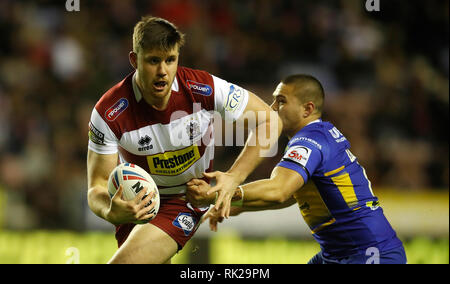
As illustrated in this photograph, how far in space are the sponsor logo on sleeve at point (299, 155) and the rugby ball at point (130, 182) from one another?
1106mm

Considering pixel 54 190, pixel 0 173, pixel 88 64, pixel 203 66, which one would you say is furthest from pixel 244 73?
pixel 0 173

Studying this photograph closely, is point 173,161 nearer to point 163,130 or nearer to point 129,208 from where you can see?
point 163,130

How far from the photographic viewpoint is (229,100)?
17.4 feet

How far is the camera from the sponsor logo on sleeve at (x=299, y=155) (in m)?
5.09

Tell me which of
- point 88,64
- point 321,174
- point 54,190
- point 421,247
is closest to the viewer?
point 321,174

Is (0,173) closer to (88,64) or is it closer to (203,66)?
(88,64)

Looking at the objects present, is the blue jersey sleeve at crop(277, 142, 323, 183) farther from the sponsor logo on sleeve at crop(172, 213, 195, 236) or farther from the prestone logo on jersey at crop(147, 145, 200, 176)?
the sponsor logo on sleeve at crop(172, 213, 195, 236)

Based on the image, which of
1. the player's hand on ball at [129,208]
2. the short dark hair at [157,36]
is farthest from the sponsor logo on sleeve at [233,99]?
the player's hand on ball at [129,208]

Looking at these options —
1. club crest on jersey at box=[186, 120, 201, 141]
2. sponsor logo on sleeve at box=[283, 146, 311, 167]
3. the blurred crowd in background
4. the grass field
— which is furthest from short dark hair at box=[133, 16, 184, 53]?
the blurred crowd in background

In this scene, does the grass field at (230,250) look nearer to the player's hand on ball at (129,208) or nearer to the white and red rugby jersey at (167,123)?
the white and red rugby jersey at (167,123)

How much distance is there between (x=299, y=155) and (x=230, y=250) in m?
3.29

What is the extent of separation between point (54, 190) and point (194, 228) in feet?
Result: 13.9

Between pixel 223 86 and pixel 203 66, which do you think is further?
pixel 203 66

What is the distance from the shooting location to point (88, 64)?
430 inches
